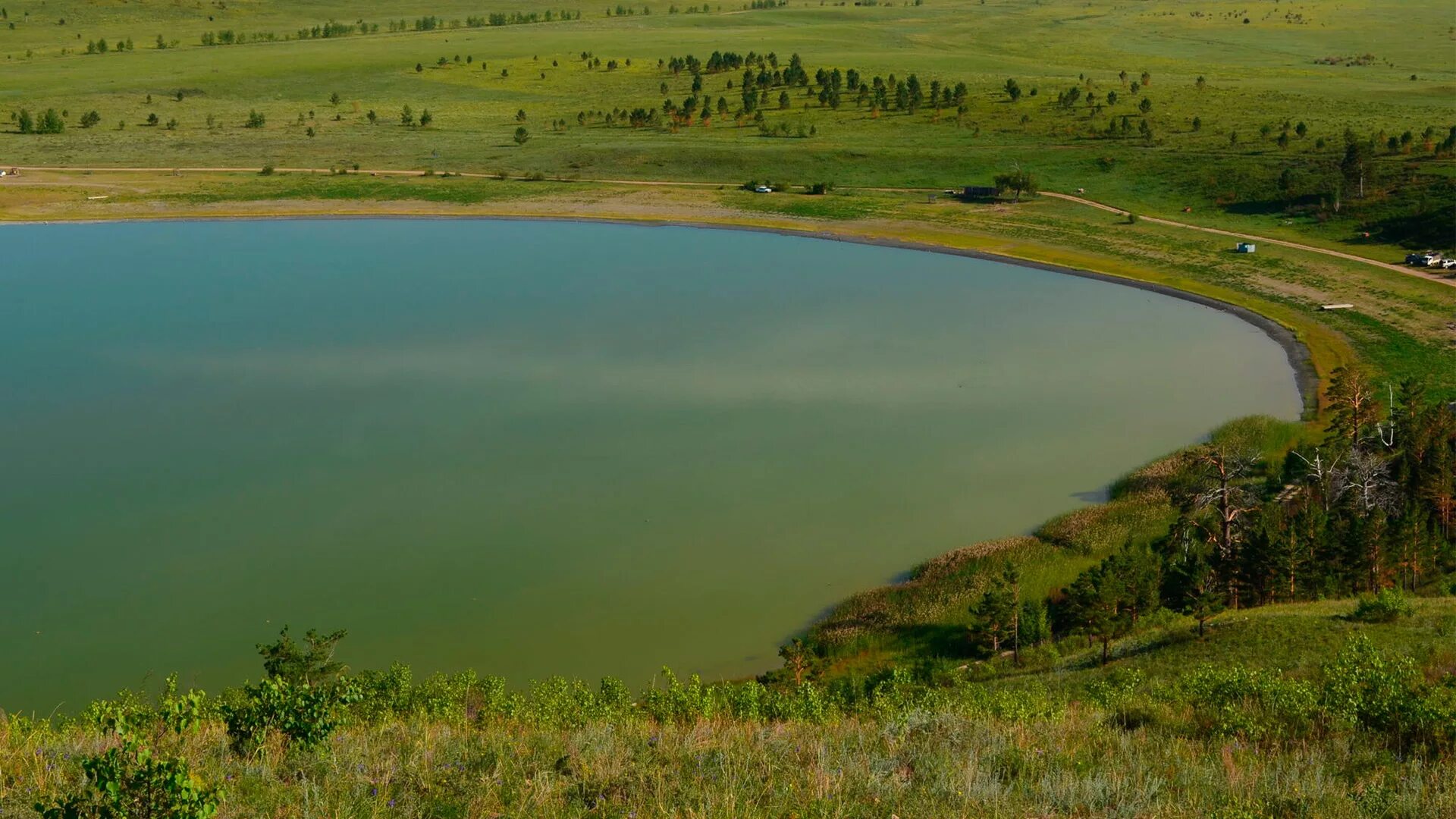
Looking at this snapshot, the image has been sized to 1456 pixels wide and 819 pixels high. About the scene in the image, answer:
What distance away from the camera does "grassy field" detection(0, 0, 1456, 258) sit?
263ft

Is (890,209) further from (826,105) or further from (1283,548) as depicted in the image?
(1283,548)

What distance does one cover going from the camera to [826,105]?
110 meters

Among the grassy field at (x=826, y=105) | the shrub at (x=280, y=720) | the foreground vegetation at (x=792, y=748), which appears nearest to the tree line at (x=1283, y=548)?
the foreground vegetation at (x=792, y=748)

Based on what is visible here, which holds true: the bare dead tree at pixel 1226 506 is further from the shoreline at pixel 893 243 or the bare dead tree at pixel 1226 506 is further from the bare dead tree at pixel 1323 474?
the shoreline at pixel 893 243

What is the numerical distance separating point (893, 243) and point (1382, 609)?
159 feet

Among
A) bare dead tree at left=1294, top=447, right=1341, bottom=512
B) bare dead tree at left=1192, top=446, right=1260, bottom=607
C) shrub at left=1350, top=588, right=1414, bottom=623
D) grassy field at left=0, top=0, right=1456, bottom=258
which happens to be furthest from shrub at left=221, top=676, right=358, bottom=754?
grassy field at left=0, top=0, right=1456, bottom=258

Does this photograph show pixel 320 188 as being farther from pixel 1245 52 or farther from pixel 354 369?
pixel 1245 52

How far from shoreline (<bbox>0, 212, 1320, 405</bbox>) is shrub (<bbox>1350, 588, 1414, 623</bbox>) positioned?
19.7m

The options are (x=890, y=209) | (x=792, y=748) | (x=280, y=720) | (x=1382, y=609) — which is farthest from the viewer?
(x=890, y=209)

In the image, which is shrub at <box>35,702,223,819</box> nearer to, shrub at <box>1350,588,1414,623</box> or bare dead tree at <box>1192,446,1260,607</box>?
shrub at <box>1350,588,1414,623</box>

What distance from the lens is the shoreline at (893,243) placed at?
49219mm

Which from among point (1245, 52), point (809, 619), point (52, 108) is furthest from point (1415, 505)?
point (1245, 52)

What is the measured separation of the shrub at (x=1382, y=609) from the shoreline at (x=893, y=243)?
1973 centimetres

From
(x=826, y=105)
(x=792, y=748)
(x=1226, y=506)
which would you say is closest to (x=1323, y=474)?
(x=1226, y=506)
